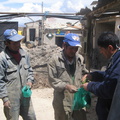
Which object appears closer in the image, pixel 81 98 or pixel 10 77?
pixel 81 98

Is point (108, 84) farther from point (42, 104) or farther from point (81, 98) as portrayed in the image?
point (42, 104)

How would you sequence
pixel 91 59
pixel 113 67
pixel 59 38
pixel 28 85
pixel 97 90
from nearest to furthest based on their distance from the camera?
pixel 113 67 < pixel 97 90 < pixel 28 85 < pixel 91 59 < pixel 59 38

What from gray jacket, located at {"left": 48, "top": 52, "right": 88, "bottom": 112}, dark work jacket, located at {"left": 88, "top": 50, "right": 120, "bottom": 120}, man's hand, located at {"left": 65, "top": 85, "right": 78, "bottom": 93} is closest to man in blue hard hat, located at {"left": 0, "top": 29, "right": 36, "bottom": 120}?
gray jacket, located at {"left": 48, "top": 52, "right": 88, "bottom": 112}

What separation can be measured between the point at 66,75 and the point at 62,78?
3.0 inches

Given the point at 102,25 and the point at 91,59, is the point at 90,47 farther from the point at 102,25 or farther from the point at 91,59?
the point at 102,25

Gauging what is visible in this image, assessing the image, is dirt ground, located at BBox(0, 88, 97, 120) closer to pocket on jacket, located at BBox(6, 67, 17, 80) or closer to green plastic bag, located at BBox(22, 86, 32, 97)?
green plastic bag, located at BBox(22, 86, 32, 97)

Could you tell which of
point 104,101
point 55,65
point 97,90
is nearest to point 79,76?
point 55,65

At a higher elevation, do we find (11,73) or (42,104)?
(11,73)

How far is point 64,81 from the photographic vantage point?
2732 mm

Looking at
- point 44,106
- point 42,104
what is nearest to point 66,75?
point 44,106

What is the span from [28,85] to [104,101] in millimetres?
1382

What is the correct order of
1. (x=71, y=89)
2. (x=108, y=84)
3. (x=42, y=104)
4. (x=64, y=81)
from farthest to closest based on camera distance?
1. (x=42, y=104)
2. (x=64, y=81)
3. (x=71, y=89)
4. (x=108, y=84)

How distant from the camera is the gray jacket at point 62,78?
2650 millimetres

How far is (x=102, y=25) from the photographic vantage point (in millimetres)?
4559
